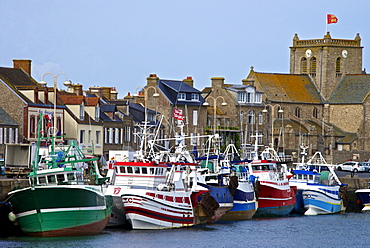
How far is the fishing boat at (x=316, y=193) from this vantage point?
6191cm

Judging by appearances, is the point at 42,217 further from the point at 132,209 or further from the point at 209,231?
the point at 209,231

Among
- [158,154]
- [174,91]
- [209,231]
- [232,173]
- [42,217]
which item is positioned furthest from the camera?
[174,91]

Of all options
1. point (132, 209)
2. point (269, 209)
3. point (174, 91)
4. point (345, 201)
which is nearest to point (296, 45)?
point (174, 91)

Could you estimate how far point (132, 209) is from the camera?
1738 inches

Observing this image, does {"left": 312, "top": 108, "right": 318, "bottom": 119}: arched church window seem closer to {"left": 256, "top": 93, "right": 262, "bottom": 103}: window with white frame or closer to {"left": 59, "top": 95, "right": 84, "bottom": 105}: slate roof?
{"left": 256, "top": 93, "right": 262, "bottom": 103}: window with white frame

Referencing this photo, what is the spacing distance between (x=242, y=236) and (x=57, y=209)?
11.0m

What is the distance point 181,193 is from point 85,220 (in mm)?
6499

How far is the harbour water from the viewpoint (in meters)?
40.9

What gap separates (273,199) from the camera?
58.2 m

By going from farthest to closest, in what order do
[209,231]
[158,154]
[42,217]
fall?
[158,154]
[209,231]
[42,217]

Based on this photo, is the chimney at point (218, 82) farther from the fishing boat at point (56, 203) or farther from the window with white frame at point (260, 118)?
the fishing boat at point (56, 203)

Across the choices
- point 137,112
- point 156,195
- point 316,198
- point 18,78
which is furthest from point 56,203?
point 137,112

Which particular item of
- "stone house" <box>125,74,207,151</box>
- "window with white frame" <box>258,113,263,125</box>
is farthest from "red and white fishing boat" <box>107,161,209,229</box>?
"window with white frame" <box>258,113,263,125</box>

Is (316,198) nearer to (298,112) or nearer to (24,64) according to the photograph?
(24,64)
